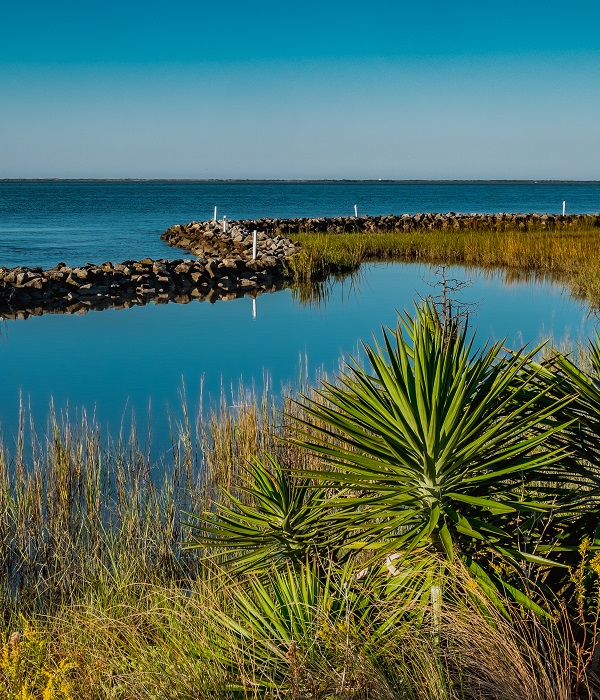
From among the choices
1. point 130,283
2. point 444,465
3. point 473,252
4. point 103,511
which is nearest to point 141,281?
point 130,283

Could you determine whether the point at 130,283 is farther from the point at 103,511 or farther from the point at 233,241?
the point at 103,511

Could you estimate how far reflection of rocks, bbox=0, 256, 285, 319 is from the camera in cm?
1711

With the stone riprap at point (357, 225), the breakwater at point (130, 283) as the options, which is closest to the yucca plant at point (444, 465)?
the breakwater at point (130, 283)

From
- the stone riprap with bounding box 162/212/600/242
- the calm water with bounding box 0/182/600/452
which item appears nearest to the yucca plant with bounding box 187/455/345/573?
the calm water with bounding box 0/182/600/452

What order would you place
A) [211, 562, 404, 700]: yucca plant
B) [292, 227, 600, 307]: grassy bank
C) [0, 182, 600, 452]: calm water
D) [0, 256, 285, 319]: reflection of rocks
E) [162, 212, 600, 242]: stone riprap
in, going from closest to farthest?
[211, 562, 404, 700]: yucca plant, [0, 182, 600, 452]: calm water, [0, 256, 285, 319]: reflection of rocks, [292, 227, 600, 307]: grassy bank, [162, 212, 600, 242]: stone riprap

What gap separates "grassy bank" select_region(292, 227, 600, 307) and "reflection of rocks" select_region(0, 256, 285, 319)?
4.55 ft

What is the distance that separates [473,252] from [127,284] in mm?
9894

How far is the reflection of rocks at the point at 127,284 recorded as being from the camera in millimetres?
17109

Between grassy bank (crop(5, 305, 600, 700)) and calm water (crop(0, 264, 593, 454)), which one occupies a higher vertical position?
grassy bank (crop(5, 305, 600, 700))

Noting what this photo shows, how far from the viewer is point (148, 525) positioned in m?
Answer: 4.73

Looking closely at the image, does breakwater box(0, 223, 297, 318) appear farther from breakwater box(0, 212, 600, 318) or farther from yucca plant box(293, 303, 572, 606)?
yucca plant box(293, 303, 572, 606)

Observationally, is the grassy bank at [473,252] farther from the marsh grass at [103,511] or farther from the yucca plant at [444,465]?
the yucca plant at [444,465]

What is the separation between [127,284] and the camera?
1902 cm

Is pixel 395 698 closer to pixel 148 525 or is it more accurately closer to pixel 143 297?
pixel 148 525
